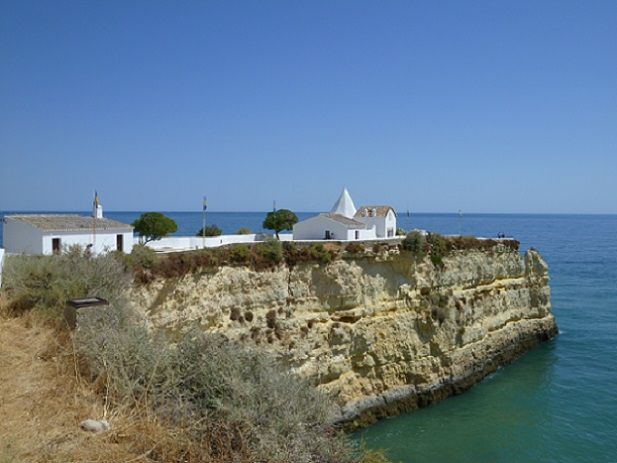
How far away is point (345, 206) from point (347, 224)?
24.2 ft

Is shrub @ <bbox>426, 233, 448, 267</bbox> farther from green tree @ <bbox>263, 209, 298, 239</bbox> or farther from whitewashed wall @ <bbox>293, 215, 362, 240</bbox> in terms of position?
green tree @ <bbox>263, 209, 298, 239</bbox>

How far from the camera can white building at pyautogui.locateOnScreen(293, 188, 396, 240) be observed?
30.1 m

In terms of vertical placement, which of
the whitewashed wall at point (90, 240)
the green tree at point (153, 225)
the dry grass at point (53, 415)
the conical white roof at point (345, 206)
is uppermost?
the conical white roof at point (345, 206)

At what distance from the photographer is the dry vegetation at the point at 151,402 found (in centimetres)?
684

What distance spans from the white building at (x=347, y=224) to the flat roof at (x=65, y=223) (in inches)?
477

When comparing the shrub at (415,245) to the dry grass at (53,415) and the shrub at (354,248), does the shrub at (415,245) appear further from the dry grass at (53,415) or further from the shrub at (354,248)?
the dry grass at (53,415)

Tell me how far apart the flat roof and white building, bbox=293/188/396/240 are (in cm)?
1210

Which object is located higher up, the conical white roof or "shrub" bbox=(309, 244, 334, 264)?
the conical white roof

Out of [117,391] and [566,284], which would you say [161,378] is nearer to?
[117,391]

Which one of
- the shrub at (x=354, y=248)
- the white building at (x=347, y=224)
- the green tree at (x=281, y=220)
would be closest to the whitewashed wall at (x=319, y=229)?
the white building at (x=347, y=224)

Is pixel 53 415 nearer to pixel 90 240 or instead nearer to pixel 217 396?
pixel 217 396

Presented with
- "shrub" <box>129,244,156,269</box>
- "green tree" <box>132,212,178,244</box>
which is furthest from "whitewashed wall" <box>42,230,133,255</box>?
"green tree" <box>132,212,178,244</box>

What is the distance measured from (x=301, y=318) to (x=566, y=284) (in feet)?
132

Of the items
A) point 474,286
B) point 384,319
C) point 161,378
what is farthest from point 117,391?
point 474,286
